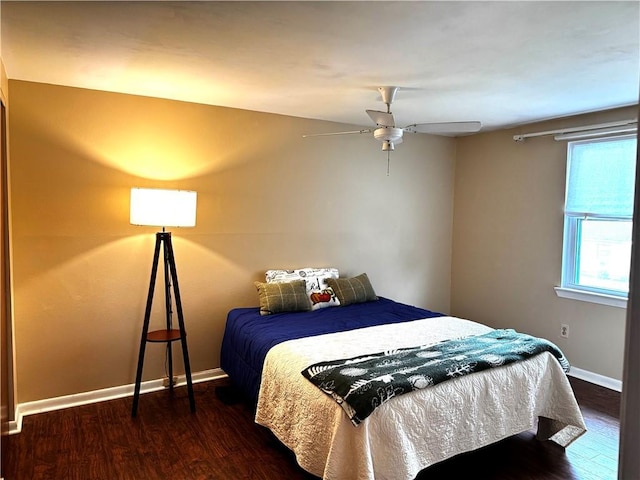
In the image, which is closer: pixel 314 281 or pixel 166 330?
pixel 166 330

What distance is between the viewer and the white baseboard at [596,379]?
351cm

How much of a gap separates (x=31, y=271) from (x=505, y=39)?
3.27 m

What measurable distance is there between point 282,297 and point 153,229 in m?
1.15

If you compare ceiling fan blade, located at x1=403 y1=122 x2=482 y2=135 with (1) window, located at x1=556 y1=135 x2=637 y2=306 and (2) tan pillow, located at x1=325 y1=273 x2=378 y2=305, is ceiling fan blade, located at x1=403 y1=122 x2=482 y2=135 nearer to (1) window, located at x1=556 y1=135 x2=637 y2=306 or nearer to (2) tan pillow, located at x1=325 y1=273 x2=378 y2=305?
(1) window, located at x1=556 y1=135 x2=637 y2=306

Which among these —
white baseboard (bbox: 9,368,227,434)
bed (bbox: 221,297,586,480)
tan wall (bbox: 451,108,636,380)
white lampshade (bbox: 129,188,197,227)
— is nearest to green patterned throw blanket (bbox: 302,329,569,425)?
bed (bbox: 221,297,586,480)

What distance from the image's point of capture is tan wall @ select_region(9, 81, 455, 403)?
9.71 feet

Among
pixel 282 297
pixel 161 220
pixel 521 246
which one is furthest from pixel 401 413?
pixel 521 246

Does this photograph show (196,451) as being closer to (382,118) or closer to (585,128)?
(382,118)

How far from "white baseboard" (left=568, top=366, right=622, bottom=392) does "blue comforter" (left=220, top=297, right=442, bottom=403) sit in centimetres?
154

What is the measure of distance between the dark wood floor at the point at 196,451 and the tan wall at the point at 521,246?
782 mm

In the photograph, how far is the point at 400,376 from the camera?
82.1 inches

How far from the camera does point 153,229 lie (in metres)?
3.34

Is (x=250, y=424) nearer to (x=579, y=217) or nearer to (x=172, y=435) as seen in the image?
(x=172, y=435)

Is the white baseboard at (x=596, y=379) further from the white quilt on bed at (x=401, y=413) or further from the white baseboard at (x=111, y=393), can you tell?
the white quilt on bed at (x=401, y=413)
